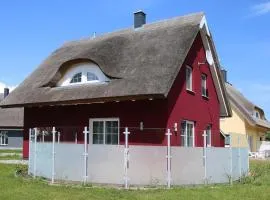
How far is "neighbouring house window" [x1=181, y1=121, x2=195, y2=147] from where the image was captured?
19016 millimetres

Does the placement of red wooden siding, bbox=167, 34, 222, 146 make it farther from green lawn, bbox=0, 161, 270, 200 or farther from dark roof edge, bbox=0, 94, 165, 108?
green lawn, bbox=0, 161, 270, 200

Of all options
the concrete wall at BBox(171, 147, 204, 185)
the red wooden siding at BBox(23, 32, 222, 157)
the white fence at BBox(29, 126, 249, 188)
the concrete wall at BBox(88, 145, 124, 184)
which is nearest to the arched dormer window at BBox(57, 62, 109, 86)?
the red wooden siding at BBox(23, 32, 222, 157)

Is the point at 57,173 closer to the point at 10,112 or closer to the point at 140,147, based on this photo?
the point at 140,147

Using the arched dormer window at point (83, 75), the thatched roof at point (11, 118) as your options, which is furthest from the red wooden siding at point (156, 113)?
the thatched roof at point (11, 118)

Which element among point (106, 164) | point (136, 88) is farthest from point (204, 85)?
point (106, 164)

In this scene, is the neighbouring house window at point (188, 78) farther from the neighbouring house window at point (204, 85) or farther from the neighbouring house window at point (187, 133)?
the neighbouring house window at point (204, 85)

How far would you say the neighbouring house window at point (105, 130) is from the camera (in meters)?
17.9

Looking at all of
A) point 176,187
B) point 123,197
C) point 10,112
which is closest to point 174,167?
point 176,187

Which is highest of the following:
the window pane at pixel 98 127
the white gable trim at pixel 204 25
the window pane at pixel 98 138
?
the white gable trim at pixel 204 25

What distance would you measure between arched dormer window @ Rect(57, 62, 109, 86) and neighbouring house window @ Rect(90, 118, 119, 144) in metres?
1.77

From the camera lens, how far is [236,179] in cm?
1683

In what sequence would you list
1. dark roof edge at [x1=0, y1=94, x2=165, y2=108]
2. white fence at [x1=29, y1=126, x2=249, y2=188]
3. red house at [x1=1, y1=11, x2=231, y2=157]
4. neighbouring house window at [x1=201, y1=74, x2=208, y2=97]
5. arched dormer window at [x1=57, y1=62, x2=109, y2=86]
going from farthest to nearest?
neighbouring house window at [x1=201, y1=74, x2=208, y2=97], arched dormer window at [x1=57, y1=62, x2=109, y2=86], red house at [x1=1, y1=11, x2=231, y2=157], dark roof edge at [x1=0, y1=94, x2=165, y2=108], white fence at [x1=29, y1=126, x2=249, y2=188]

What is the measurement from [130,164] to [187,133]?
21.5ft

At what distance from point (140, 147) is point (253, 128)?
30964 mm
